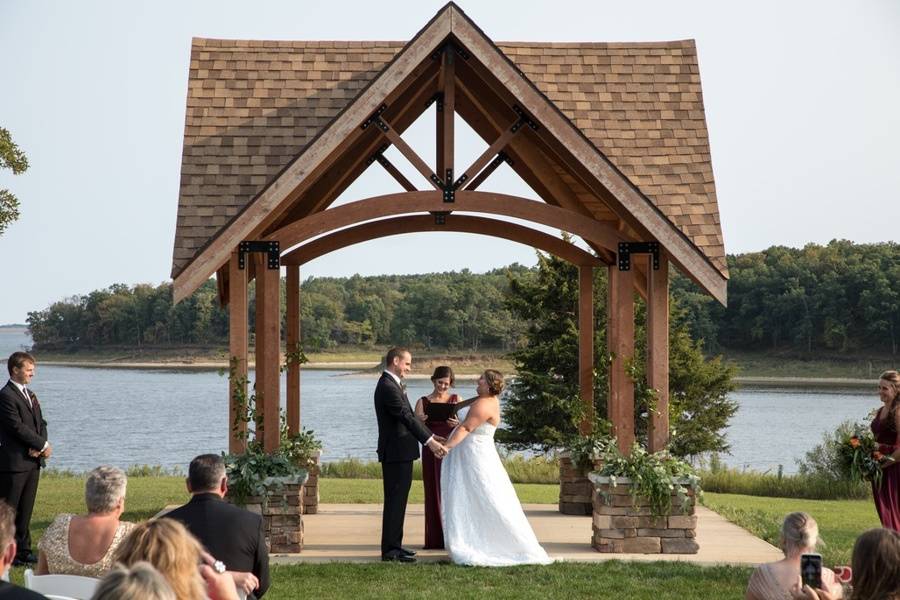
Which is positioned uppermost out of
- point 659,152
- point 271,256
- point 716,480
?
point 659,152

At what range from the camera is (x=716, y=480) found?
17.6 m

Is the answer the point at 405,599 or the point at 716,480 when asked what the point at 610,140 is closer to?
the point at 405,599

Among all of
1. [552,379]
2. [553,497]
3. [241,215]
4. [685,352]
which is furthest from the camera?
[685,352]

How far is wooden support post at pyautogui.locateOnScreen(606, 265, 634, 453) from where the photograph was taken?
34.9 ft

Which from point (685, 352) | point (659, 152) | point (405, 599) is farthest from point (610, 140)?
point (685, 352)

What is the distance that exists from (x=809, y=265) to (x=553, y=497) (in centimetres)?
4217

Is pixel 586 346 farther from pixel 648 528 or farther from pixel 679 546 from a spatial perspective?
pixel 679 546

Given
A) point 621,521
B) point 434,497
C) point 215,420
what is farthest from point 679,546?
point 215,420

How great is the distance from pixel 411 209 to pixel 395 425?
185 centimetres

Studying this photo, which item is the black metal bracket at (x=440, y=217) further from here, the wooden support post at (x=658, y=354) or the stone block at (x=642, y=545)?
the stone block at (x=642, y=545)

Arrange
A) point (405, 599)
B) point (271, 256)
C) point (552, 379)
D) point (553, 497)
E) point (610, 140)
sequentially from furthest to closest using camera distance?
point (552, 379) < point (553, 497) < point (610, 140) < point (271, 256) < point (405, 599)

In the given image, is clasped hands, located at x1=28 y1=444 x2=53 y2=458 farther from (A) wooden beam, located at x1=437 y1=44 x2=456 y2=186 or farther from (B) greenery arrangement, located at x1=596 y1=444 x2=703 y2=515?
(B) greenery arrangement, located at x1=596 y1=444 x2=703 y2=515

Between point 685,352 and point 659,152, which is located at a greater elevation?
point 659,152

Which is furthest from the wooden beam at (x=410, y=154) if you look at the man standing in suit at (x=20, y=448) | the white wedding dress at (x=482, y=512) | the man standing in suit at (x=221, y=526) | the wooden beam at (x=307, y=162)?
the man standing in suit at (x=221, y=526)
